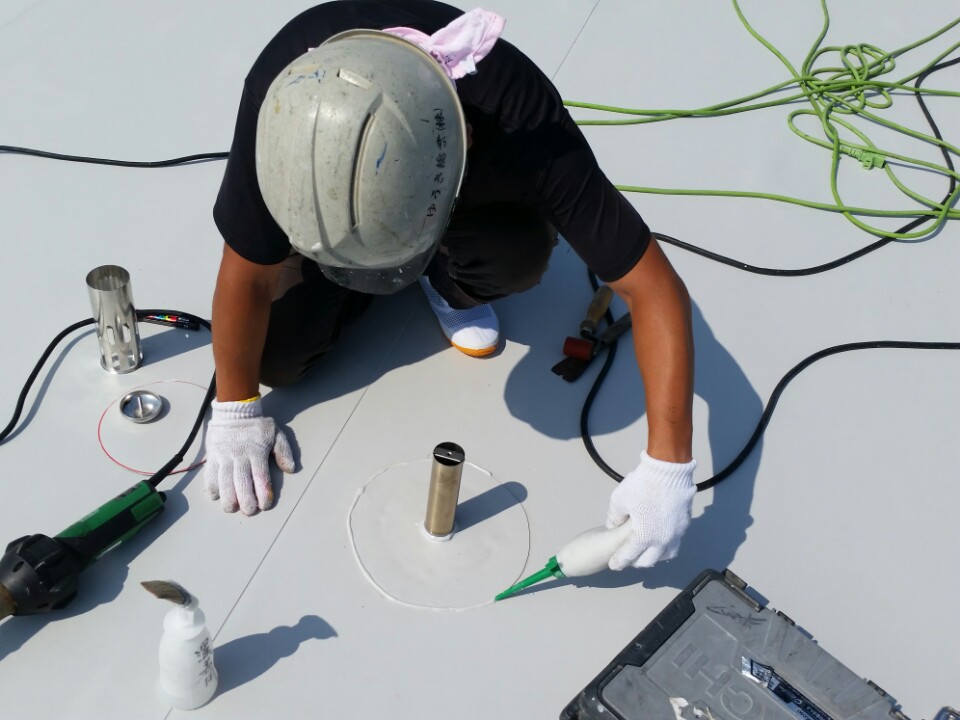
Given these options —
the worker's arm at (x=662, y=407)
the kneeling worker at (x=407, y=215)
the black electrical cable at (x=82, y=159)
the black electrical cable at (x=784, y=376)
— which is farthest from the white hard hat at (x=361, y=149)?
the black electrical cable at (x=82, y=159)

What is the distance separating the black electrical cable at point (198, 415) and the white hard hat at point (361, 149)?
68 cm

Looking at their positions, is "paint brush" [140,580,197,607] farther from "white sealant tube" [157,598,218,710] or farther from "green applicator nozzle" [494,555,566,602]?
"green applicator nozzle" [494,555,566,602]

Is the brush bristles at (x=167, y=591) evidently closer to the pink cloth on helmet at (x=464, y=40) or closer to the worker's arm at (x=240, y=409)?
the worker's arm at (x=240, y=409)

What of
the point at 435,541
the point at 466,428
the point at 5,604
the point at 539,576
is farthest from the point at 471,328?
the point at 5,604

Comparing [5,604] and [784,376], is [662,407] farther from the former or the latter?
[5,604]

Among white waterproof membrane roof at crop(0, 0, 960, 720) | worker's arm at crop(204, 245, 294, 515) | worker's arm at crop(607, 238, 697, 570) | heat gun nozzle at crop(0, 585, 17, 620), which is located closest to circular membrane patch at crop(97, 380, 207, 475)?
white waterproof membrane roof at crop(0, 0, 960, 720)

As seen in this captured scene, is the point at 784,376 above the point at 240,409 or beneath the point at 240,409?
above

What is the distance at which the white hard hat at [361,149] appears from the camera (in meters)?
1.27

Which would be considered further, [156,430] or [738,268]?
[738,268]

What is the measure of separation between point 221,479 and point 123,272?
52cm

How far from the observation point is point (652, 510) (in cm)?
162

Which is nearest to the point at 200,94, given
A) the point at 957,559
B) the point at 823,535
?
the point at 823,535

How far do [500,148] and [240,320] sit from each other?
611 millimetres

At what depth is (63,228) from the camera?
2346 millimetres
